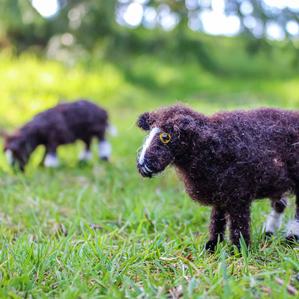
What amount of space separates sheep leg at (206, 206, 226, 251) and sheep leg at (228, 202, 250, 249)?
119 mm

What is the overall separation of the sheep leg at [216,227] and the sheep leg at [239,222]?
0.12 meters

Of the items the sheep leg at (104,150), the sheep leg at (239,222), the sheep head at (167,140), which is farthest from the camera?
the sheep leg at (104,150)

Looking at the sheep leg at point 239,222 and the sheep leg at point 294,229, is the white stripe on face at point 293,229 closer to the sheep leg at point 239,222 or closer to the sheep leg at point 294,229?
the sheep leg at point 294,229

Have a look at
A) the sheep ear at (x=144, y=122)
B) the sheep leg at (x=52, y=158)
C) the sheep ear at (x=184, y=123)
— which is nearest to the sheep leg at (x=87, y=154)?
the sheep leg at (x=52, y=158)

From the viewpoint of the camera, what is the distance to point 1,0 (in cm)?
733

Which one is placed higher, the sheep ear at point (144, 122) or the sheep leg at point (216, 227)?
the sheep ear at point (144, 122)

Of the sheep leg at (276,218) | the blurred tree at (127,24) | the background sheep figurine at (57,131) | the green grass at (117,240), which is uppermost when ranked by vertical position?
the blurred tree at (127,24)

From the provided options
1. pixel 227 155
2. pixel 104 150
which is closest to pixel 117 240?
pixel 227 155

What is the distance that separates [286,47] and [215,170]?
780 centimetres

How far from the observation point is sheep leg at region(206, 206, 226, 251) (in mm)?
1935

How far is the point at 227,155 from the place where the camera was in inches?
67.6

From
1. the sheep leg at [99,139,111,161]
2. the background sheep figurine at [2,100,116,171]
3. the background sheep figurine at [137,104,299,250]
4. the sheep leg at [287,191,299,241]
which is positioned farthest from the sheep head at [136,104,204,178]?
the sheep leg at [99,139,111,161]

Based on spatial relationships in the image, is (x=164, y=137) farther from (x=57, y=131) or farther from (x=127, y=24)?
(x=127, y=24)

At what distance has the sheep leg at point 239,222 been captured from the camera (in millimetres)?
1783
